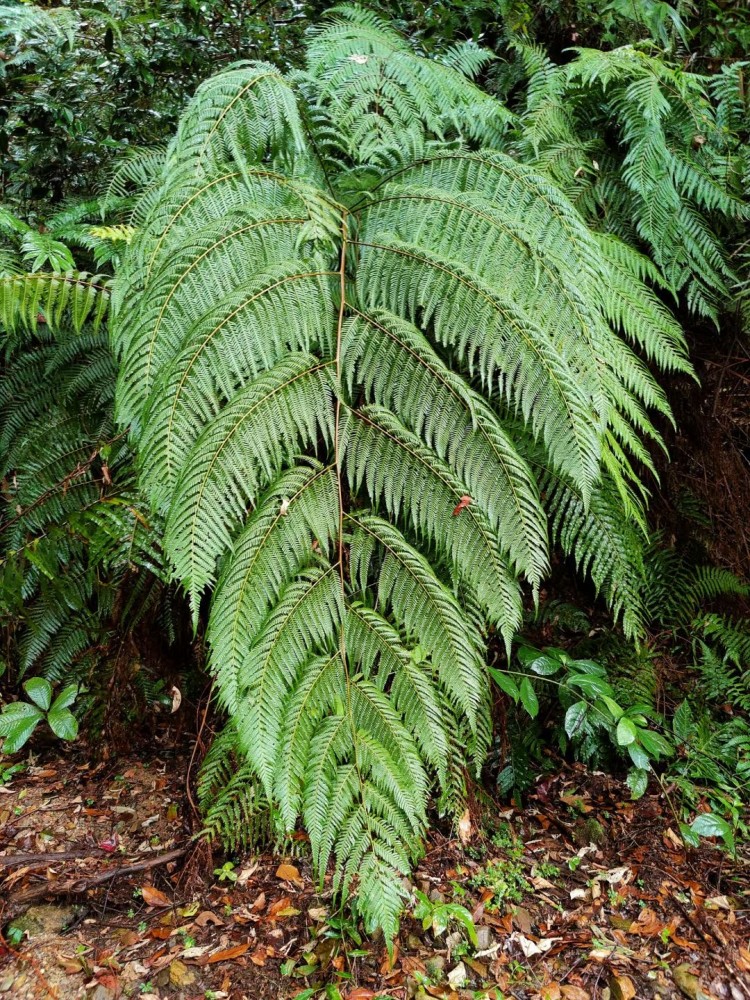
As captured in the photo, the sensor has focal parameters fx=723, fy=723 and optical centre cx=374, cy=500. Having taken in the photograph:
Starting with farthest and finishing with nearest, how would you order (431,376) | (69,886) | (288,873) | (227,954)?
(288,873) < (69,886) < (227,954) < (431,376)

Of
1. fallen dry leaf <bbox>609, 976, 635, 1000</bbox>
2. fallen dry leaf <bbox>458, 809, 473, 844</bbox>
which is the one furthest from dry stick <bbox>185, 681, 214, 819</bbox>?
fallen dry leaf <bbox>609, 976, 635, 1000</bbox>

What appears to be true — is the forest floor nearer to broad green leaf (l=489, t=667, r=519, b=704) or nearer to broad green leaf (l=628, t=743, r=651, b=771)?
broad green leaf (l=628, t=743, r=651, b=771)

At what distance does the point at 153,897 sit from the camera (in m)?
1.99

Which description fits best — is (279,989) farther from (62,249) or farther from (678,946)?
(62,249)

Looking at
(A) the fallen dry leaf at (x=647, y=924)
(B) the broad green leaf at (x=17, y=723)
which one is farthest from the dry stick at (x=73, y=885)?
(A) the fallen dry leaf at (x=647, y=924)

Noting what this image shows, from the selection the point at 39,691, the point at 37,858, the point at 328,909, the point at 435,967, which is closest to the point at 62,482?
the point at 39,691

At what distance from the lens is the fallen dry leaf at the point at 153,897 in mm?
1979

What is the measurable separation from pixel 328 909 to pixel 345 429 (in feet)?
4.36

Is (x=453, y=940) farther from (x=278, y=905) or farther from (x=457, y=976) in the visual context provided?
(x=278, y=905)

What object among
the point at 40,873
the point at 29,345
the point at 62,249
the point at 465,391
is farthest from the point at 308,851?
the point at 29,345

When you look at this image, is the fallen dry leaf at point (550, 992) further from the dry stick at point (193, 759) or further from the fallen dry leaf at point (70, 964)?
the fallen dry leaf at point (70, 964)

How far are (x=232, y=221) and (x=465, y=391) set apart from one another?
1.97ft

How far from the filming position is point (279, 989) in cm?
179

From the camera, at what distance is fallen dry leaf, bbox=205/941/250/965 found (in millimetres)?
1847
